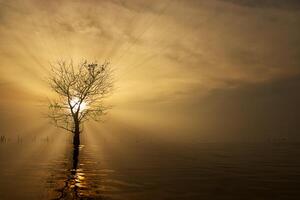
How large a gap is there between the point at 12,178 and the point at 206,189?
15.0 meters

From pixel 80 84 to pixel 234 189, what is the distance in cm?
4497

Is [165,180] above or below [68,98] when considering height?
below

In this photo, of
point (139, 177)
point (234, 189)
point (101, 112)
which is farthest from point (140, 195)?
point (101, 112)

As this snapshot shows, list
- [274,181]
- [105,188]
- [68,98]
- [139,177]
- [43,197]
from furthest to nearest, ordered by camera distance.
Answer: [68,98] < [139,177] < [274,181] < [105,188] < [43,197]

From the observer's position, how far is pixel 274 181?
27859mm

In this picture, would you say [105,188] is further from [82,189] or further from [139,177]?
[139,177]

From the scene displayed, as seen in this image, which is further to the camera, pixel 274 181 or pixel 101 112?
pixel 101 112

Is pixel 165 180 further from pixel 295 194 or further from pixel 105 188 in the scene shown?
pixel 295 194

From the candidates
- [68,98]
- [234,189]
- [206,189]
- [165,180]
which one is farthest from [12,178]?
[68,98]

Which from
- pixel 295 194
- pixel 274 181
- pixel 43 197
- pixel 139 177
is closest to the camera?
pixel 43 197

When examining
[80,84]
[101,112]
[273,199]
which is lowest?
[273,199]

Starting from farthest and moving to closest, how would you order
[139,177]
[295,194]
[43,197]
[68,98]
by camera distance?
[68,98]
[139,177]
[295,194]
[43,197]

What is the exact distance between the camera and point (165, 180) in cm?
2792

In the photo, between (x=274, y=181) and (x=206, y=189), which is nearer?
(x=206, y=189)
